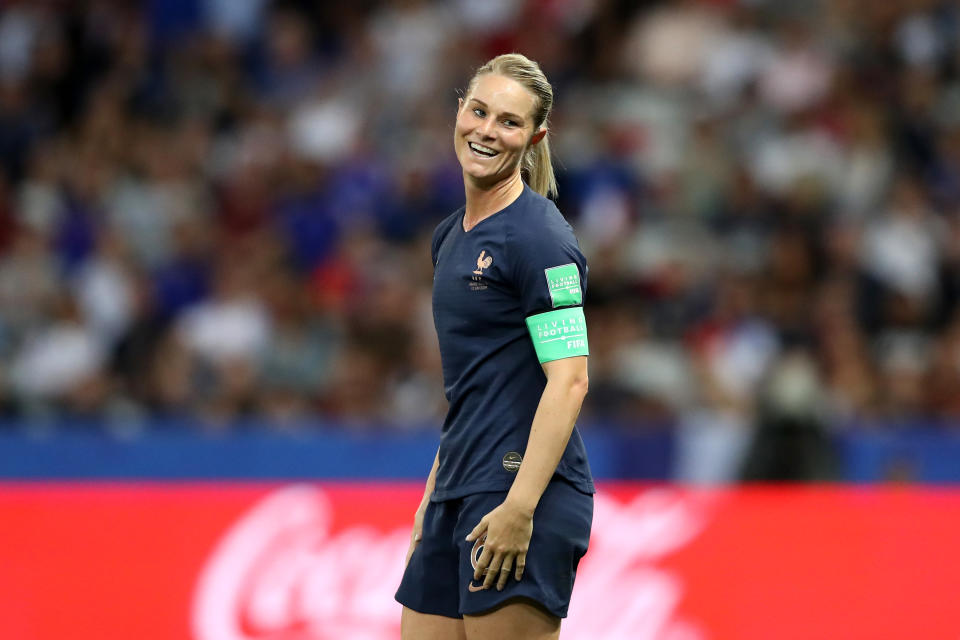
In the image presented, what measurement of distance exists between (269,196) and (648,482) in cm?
367

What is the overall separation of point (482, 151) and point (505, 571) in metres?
0.94

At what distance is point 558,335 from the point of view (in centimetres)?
300

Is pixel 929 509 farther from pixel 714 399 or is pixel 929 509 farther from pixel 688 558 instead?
pixel 714 399

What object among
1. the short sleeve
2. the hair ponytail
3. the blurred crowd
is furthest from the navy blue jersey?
the blurred crowd

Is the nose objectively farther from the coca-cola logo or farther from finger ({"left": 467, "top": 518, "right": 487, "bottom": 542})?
the coca-cola logo

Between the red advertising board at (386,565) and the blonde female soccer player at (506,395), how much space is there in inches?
87.3

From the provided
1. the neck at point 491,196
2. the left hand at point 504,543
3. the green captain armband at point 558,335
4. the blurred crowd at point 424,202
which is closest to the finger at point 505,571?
the left hand at point 504,543

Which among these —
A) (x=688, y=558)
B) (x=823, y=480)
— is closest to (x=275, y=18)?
(x=823, y=480)

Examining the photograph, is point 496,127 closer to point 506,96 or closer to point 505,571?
point 506,96

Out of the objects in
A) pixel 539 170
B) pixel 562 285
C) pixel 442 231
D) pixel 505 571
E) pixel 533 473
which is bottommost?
pixel 505 571

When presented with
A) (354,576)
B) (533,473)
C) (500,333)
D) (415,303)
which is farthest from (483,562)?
(415,303)

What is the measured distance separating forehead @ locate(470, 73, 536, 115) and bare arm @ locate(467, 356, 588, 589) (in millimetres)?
590

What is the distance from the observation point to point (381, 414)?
8.27 metres

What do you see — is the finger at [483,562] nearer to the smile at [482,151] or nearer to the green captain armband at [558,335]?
the green captain armband at [558,335]
